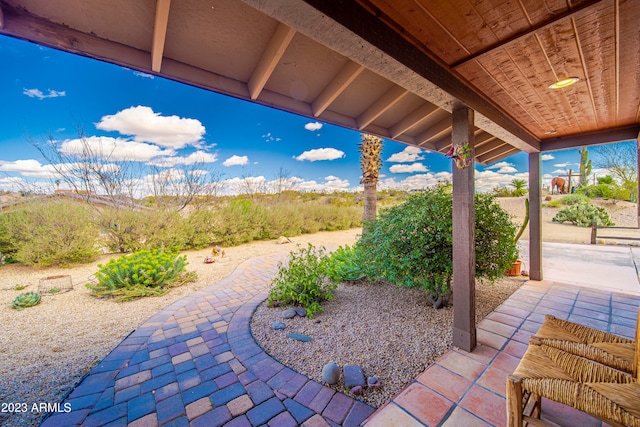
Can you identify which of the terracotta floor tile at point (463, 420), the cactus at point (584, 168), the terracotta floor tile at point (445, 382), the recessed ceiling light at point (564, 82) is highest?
the cactus at point (584, 168)

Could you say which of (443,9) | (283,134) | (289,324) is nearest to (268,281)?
(289,324)

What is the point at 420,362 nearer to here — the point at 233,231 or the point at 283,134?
the point at 233,231

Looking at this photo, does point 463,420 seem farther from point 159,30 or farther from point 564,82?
point 159,30

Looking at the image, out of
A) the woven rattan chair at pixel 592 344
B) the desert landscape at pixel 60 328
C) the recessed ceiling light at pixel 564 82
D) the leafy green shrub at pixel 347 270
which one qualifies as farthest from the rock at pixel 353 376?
the recessed ceiling light at pixel 564 82

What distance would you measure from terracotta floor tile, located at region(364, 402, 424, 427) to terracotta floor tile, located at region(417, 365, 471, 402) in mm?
331

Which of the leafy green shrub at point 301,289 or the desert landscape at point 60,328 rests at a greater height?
the leafy green shrub at point 301,289

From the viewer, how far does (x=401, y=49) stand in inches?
56.3

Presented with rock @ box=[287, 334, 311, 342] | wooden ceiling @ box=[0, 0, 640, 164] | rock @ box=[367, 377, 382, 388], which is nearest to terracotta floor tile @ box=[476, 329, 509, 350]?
rock @ box=[367, 377, 382, 388]

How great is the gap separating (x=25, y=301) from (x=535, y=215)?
7.35 m

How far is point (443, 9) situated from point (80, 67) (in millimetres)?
8929

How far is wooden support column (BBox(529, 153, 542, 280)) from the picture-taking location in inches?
149

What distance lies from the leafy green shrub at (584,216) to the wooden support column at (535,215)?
390 inches

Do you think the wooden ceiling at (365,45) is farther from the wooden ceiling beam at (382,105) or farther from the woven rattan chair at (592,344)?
the woven rattan chair at (592,344)

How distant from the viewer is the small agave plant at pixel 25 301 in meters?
3.14
